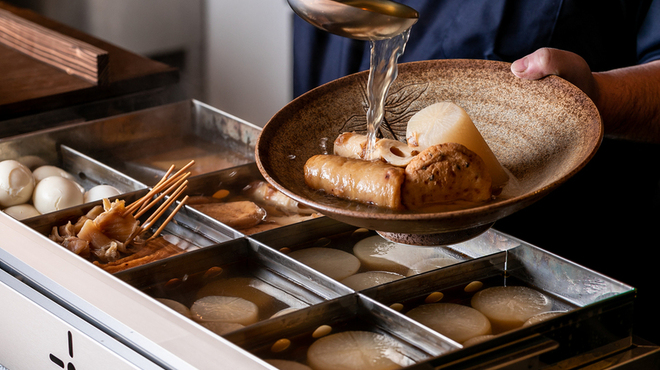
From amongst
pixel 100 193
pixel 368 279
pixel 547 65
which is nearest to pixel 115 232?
pixel 100 193

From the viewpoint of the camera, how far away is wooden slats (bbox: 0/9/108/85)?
109 inches

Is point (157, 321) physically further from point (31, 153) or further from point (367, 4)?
point (31, 153)

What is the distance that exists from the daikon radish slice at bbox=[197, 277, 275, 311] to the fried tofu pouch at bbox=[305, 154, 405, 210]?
30 centimetres

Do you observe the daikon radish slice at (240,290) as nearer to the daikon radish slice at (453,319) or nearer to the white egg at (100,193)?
the daikon radish slice at (453,319)

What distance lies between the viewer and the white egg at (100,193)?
6.75 feet

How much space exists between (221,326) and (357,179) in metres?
0.43

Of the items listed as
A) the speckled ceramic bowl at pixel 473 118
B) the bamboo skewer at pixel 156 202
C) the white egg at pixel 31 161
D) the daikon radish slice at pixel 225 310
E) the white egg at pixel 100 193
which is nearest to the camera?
the speckled ceramic bowl at pixel 473 118

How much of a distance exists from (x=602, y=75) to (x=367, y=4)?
90 cm

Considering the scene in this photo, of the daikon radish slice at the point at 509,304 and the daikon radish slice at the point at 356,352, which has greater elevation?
the daikon radish slice at the point at 509,304

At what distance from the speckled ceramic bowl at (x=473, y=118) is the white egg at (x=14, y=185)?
3.24 ft

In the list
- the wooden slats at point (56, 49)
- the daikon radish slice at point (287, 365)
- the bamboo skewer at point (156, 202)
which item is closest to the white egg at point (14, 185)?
the bamboo skewer at point (156, 202)

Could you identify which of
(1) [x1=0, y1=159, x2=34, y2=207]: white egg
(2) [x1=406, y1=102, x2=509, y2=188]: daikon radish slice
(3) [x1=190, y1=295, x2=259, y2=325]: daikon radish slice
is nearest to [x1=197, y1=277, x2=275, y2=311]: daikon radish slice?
(3) [x1=190, y1=295, x2=259, y2=325]: daikon radish slice

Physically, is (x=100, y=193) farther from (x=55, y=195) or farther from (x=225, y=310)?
(x=225, y=310)

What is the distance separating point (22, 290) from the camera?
155 centimetres
